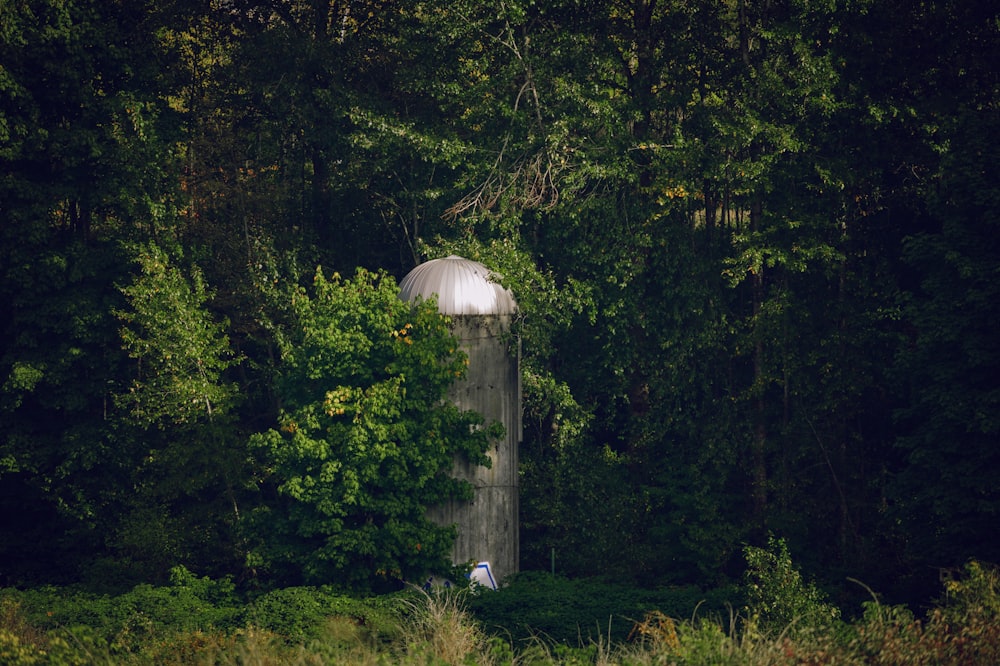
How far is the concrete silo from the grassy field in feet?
3.56

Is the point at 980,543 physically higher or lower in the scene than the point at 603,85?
lower

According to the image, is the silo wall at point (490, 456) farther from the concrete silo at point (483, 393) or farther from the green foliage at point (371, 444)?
the green foliage at point (371, 444)

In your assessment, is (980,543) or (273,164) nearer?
(980,543)

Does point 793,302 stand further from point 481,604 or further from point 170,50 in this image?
point 170,50

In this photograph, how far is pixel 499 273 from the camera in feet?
68.3

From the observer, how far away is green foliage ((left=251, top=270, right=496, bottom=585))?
61.0ft

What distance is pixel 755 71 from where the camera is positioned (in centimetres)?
2109

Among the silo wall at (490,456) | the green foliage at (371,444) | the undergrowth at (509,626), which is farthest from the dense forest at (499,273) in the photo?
the undergrowth at (509,626)

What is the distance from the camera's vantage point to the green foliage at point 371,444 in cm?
1859

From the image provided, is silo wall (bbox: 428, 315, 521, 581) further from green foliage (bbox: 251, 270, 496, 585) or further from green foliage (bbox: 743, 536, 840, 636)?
green foliage (bbox: 743, 536, 840, 636)

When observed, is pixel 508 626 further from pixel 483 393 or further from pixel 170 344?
pixel 170 344

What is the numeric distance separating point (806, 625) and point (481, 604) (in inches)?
225

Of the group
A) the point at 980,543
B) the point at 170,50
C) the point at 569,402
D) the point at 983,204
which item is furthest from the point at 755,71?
the point at 170,50

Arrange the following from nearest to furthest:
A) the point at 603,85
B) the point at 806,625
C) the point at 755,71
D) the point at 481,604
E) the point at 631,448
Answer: the point at 806,625, the point at 481,604, the point at 755,71, the point at 603,85, the point at 631,448
